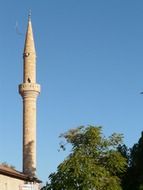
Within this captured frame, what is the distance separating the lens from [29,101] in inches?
2186

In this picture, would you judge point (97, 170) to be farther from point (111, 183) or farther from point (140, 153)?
Answer: point (140, 153)

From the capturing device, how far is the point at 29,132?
5412cm

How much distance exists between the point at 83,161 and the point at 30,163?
11.8 meters

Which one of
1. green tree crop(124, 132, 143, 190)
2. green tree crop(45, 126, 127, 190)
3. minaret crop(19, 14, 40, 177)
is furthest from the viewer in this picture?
minaret crop(19, 14, 40, 177)

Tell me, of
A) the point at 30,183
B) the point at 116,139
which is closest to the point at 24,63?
the point at 30,183

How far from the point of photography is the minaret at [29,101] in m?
53.2

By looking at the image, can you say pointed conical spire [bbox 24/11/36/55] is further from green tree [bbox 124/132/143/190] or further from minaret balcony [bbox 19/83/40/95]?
green tree [bbox 124/132/143/190]

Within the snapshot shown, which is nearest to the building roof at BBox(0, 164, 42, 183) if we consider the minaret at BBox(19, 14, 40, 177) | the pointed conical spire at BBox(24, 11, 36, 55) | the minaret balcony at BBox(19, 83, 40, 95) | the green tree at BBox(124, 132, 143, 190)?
the minaret at BBox(19, 14, 40, 177)

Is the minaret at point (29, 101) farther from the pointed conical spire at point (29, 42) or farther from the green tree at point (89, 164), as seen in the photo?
the green tree at point (89, 164)

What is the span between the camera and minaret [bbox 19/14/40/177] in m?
53.2

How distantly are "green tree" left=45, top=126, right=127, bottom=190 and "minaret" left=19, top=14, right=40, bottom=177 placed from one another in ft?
27.3

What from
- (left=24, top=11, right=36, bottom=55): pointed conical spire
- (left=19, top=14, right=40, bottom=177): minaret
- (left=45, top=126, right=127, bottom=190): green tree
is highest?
(left=24, top=11, right=36, bottom=55): pointed conical spire

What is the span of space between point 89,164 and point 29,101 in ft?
49.4

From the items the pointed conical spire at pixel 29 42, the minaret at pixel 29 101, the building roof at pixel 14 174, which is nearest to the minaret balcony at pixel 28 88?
the minaret at pixel 29 101
